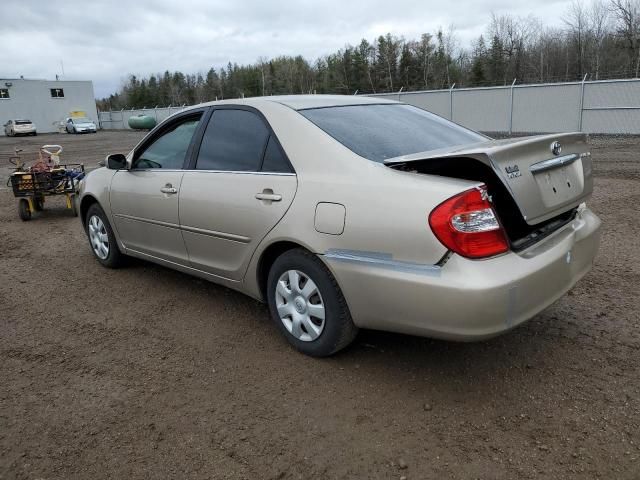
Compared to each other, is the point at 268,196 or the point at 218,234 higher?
the point at 268,196

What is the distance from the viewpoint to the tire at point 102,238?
5.32 meters

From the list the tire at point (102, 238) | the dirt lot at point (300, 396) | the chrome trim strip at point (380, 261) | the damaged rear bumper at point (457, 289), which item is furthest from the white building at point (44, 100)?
the damaged rear bumper at point (457, 289)

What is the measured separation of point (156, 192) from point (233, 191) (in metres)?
1.05

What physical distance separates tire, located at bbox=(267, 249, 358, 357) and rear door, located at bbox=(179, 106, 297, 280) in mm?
281

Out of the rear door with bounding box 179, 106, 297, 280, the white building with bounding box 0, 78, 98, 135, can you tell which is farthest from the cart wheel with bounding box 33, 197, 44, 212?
the white building with bounding box 0, 78, 98, 135

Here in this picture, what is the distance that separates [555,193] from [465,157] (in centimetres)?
72

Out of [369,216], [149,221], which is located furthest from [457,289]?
[149,221]

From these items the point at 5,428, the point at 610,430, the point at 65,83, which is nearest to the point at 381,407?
the point at 610,430

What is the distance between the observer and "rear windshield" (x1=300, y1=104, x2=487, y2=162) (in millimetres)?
3258

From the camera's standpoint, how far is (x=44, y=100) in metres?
55.5

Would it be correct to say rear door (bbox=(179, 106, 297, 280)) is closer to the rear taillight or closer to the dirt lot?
the dirt lot

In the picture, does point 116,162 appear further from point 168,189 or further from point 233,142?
point 233,142

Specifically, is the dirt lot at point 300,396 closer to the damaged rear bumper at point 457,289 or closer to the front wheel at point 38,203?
the damaged rear bumper at point 457,289

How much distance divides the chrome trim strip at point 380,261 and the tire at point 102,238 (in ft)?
10.1
